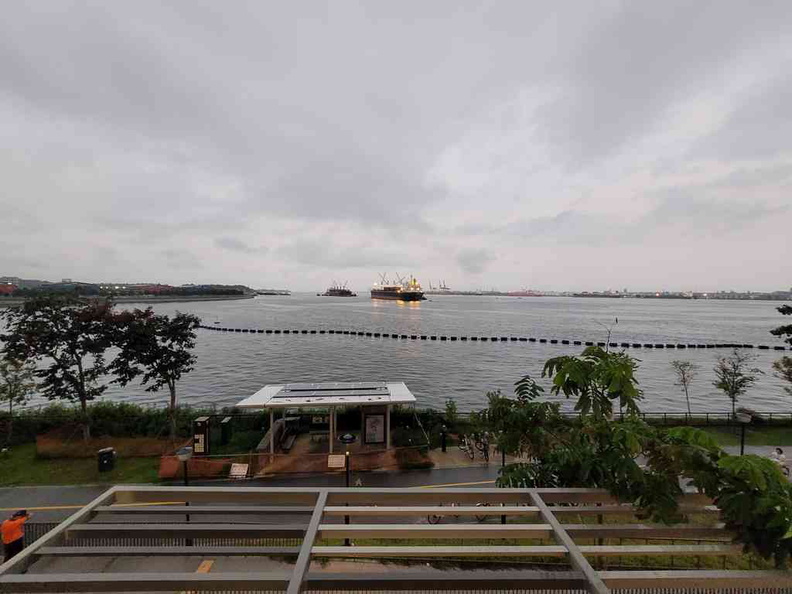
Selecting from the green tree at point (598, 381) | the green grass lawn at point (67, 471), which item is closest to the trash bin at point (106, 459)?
the green grass lawn at point (67, 471)

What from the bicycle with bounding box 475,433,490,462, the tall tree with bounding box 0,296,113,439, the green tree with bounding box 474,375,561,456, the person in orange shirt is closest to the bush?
the tall tree with bounding box 0,296,113,439

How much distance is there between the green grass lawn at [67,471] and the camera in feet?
46.5

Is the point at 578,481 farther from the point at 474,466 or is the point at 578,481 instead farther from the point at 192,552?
the point at 474,466

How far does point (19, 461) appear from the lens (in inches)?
629

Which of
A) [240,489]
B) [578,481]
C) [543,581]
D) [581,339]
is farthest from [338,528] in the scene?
[581,339]

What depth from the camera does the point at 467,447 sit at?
16734 mm

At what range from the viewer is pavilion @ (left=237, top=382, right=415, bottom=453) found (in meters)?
15.4

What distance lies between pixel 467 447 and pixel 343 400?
6010 millimetres

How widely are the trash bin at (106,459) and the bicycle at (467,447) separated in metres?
14.5

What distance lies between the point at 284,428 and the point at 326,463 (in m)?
4.35

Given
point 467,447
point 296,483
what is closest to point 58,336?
point 296,483

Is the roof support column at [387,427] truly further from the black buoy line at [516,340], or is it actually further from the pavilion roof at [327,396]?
the black buoy line at [516,340]

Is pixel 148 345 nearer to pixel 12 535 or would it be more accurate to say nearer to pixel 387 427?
pixel 12 535

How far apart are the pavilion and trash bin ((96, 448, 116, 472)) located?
5412mm
